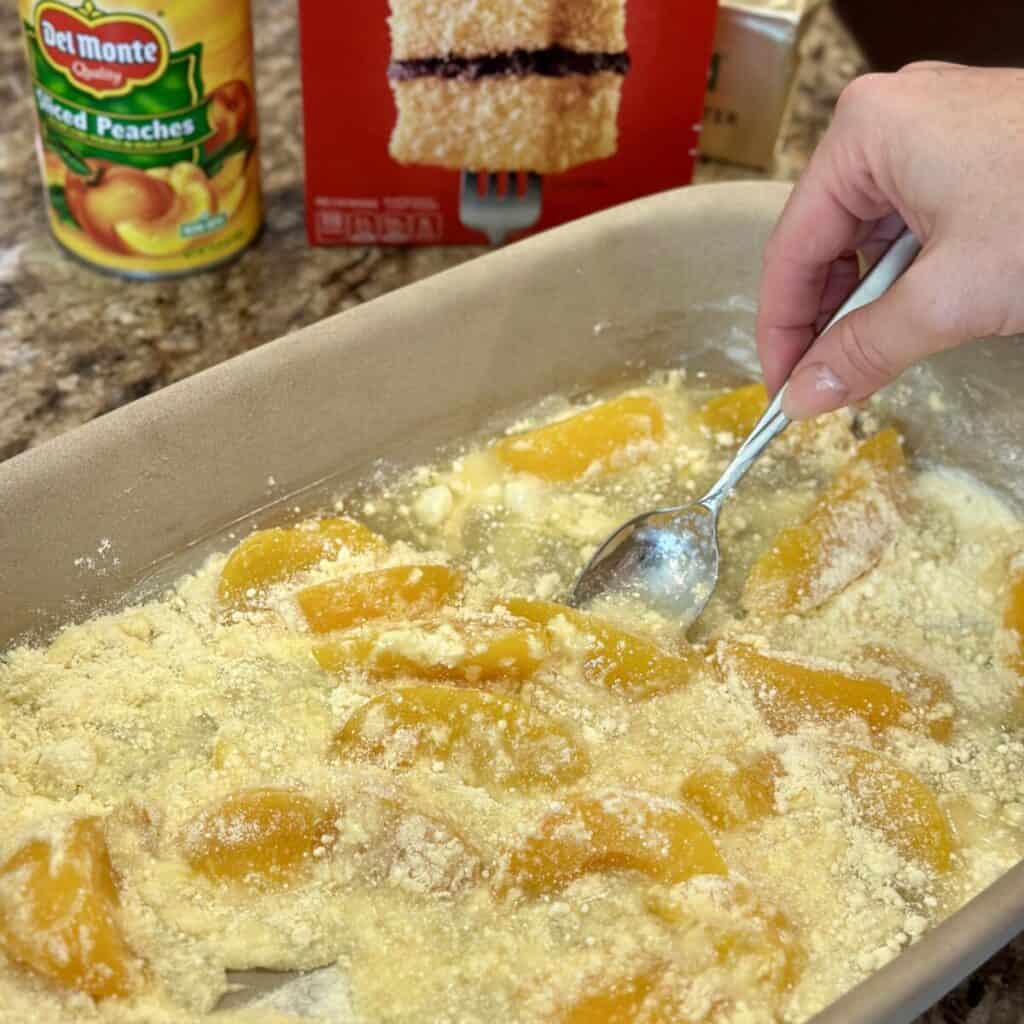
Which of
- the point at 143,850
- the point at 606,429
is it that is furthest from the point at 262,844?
the point at 606,429

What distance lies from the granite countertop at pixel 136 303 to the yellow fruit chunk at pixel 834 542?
0.62 m

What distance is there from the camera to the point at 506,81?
1593 mm

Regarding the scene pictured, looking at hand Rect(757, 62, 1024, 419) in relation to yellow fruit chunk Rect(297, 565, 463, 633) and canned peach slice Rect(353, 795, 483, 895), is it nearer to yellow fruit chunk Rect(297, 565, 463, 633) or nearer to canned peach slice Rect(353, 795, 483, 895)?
yellow fruit chunk Rect(297, 565, 463, 633)

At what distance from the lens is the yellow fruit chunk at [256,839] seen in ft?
3.65

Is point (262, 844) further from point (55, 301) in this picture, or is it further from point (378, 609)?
point (55, 301)

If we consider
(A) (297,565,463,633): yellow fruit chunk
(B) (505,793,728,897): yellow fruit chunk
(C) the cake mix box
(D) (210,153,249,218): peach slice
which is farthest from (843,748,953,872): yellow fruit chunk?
(D) (210,153,249,218): peach slice

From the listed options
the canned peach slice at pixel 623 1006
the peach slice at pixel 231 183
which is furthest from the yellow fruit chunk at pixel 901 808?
the peach slice at pixel 231 183

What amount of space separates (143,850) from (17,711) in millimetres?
201

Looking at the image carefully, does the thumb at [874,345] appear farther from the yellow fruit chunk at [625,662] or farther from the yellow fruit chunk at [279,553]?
the yellow fruit chunk at [279,553]

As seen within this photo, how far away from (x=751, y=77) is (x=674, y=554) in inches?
30.2

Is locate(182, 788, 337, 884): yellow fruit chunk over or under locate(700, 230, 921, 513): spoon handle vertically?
under

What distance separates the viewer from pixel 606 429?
155cm

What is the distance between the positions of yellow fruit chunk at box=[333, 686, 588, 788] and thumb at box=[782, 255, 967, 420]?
40 centimetres

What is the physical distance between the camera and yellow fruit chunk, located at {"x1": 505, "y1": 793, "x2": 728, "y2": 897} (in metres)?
1.12
